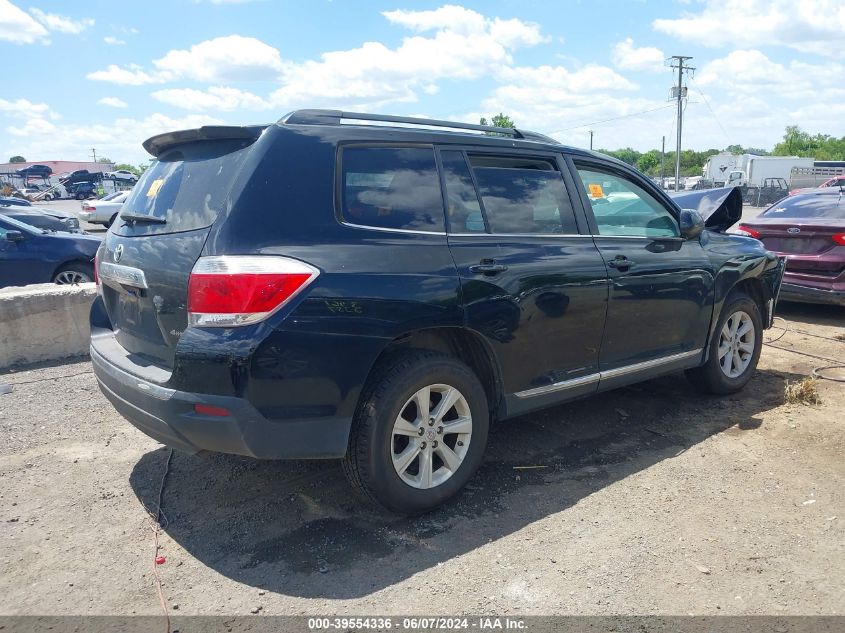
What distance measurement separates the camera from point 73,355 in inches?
258

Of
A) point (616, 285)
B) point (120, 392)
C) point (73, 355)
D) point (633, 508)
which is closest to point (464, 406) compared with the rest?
point (633, 508)

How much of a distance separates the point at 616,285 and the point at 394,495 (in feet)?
6.34

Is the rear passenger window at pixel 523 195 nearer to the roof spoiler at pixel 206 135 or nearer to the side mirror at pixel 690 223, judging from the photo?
the side mirror at pixel 690 223

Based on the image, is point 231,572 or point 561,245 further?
point 561,245

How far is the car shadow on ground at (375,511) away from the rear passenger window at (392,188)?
151cm

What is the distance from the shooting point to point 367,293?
312 centimetres

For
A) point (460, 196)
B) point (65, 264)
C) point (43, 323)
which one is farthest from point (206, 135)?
point (65, 264)

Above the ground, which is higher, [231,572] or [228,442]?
[228,442]

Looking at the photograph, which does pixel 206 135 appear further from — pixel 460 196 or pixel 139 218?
pixel 460 196

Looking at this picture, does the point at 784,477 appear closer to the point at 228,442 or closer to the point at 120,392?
the point at 228,442

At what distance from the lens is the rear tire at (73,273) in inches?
341

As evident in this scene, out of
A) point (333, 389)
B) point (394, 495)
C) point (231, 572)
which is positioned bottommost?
point (231, 572)

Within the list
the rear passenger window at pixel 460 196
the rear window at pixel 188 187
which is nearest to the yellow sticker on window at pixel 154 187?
the rear window at pixel 188 187

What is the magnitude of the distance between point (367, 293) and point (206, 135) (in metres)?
1.19
